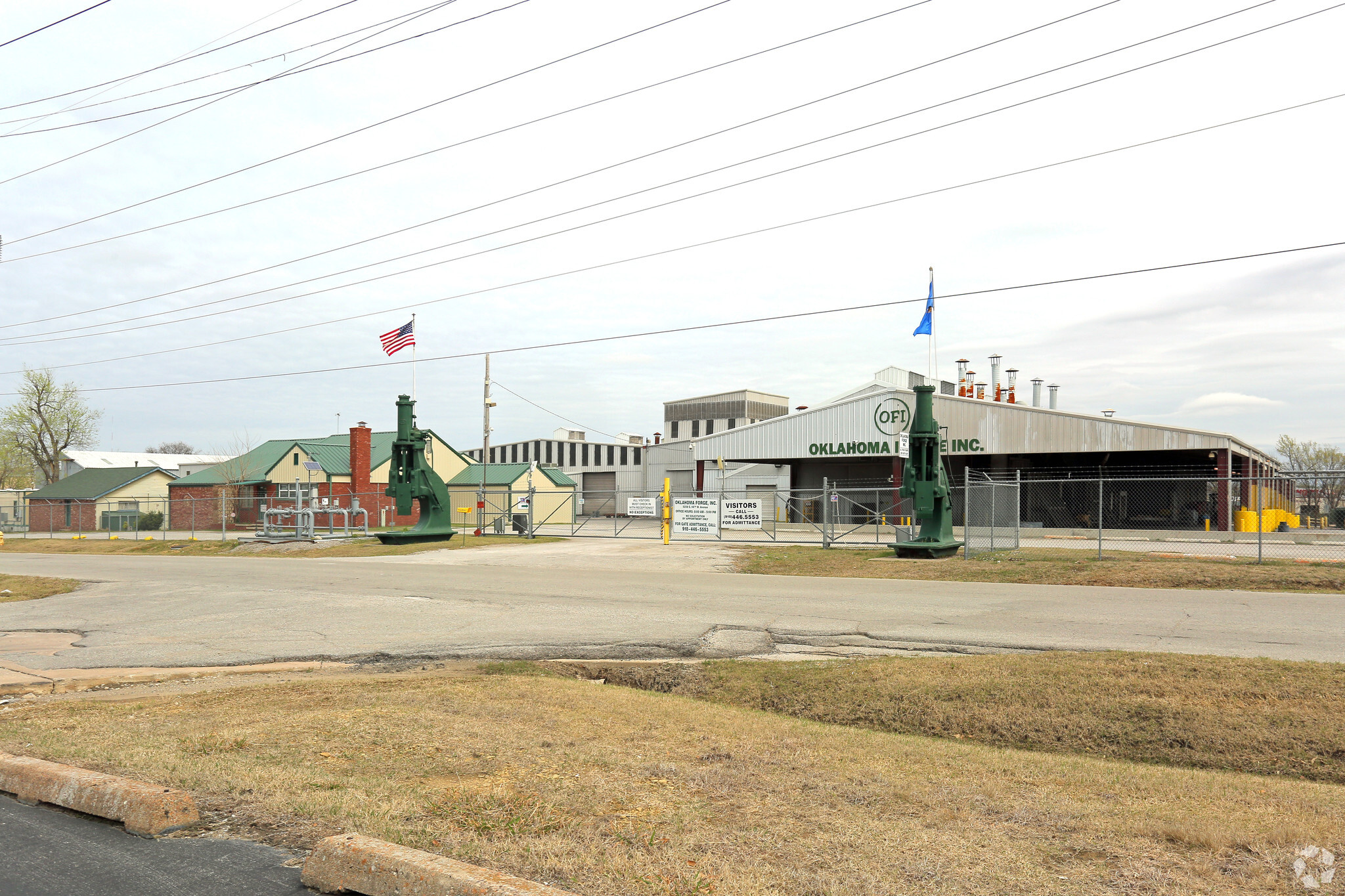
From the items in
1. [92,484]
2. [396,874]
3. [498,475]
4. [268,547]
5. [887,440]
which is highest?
[887,440]

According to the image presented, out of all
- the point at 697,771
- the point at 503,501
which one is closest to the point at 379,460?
the point at 503,501

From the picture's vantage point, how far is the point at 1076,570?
1836cm

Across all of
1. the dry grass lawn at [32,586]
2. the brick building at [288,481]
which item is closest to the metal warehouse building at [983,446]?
the brick building at [288,481]

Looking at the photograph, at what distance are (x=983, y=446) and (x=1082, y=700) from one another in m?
38.7

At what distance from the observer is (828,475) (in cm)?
5344

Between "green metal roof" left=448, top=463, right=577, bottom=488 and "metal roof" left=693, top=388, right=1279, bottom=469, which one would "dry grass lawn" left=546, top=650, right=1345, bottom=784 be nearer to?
"metal roof" left=693, top=388, right=1279, bottom=469

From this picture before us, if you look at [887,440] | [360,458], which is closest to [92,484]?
[360,458]

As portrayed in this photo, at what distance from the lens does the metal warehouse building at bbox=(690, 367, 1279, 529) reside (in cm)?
4125

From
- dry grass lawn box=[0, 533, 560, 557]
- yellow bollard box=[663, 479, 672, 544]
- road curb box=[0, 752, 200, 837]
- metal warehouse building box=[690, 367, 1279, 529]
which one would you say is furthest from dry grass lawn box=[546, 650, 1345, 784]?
metal warehouse building box=[690, 367, 1279, 529]

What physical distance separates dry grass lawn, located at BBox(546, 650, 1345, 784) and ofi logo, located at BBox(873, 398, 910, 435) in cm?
3713

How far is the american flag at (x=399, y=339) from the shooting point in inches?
1293

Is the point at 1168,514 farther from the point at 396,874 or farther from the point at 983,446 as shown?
the point at 396,874

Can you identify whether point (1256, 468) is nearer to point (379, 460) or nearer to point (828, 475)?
point (828, 475)

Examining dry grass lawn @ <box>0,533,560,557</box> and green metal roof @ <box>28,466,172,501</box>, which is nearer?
dry grass lawn @ <box>0,533,560,557</box>
